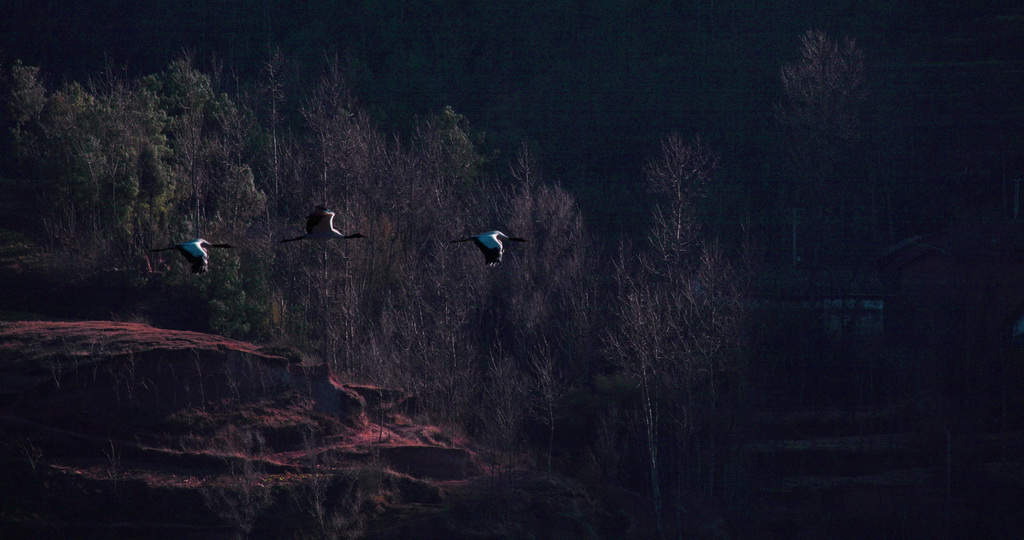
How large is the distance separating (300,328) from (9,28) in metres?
38.3

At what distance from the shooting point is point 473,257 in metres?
40.3

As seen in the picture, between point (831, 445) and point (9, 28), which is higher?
point (9, 28)

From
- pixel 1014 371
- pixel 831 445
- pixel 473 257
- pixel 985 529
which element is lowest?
pixel 985 529

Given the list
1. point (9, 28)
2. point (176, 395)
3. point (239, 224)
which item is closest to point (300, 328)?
point (239, 224)

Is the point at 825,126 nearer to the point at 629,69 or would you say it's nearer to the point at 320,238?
the point at 629,69

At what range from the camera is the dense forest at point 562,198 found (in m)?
34.8

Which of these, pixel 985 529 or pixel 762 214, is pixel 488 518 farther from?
pixel 762 214

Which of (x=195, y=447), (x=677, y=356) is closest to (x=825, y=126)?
(x=677, y=356)

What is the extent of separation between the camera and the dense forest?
34750 mm

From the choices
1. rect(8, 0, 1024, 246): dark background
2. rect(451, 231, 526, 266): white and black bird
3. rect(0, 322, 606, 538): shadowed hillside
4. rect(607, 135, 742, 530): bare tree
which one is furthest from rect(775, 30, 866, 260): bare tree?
rect(451, 231, 526, 266): white and black bird

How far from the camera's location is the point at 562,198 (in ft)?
139

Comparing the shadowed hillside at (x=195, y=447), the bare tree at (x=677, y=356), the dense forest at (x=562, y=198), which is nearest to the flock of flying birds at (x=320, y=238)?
the shadowed hillside at (x=195, y=447)

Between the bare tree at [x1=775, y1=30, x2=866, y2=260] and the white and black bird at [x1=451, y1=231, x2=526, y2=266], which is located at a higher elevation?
the bare tree at [x1=775, y1=30, x2=866, y2=260]

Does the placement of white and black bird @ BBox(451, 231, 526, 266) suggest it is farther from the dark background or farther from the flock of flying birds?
the dark background
